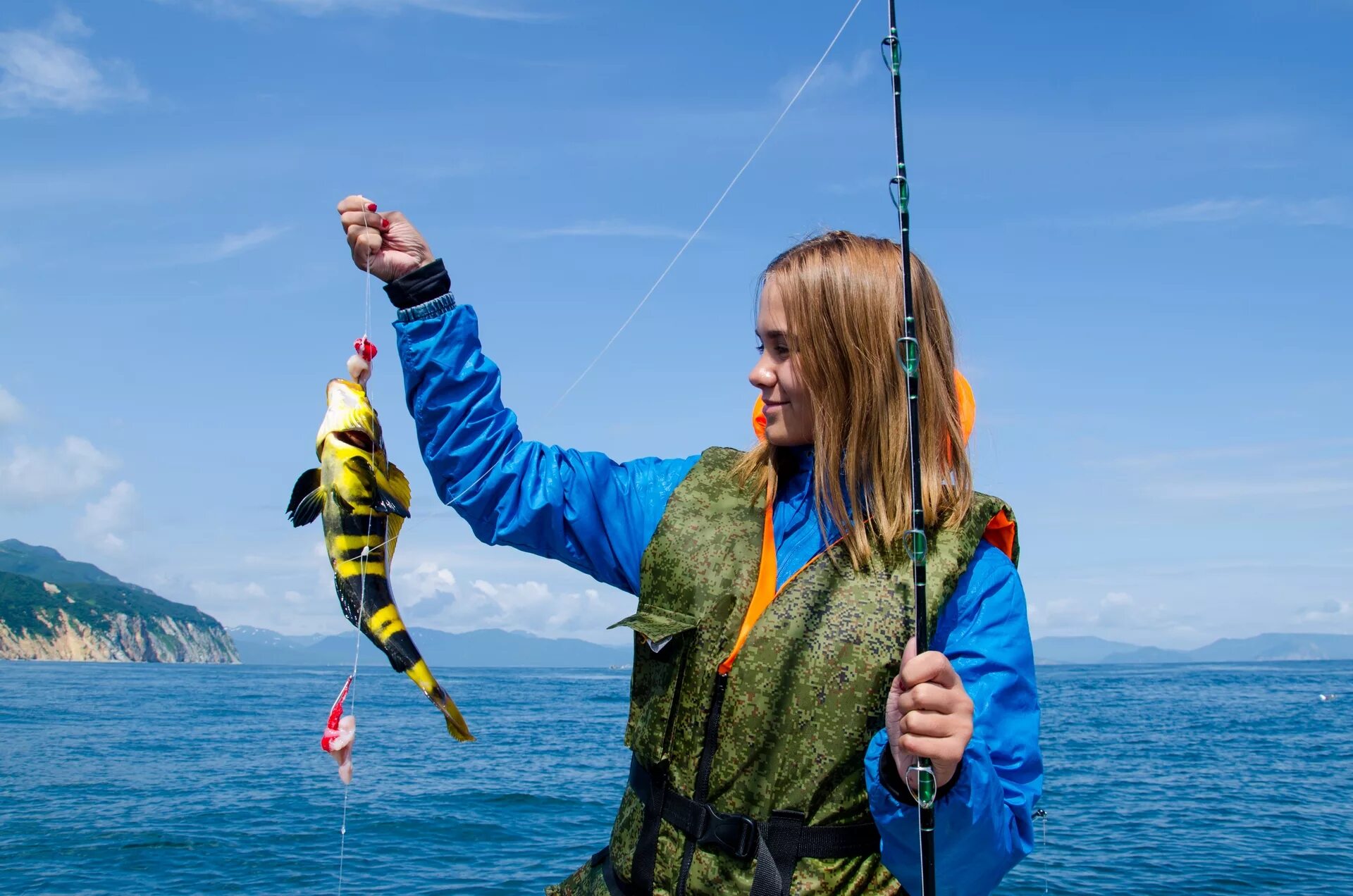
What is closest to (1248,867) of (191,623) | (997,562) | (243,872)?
(243,872)

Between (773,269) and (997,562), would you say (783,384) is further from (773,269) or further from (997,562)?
(997,562)

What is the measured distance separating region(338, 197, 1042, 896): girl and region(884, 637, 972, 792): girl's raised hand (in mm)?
109

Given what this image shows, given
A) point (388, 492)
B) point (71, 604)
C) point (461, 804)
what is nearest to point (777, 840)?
point (388, 492)

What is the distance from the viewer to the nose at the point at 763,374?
2.66 m

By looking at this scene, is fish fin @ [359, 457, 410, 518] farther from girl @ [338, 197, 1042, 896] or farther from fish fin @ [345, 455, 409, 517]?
girl @ [338, 197, 1042, 896]

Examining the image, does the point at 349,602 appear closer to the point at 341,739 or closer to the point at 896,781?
the point at 341,739

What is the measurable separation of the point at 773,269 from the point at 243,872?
604 inches

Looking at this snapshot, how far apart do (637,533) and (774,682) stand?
1.91 ft

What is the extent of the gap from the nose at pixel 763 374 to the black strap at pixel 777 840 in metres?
1.03

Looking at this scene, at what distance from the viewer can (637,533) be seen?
2.79m

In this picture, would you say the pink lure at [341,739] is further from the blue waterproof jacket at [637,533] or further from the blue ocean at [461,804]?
the blue ocean at [461,804]

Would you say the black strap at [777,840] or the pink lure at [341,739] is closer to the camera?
the black strap at [777,840]

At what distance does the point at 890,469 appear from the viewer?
2.59m

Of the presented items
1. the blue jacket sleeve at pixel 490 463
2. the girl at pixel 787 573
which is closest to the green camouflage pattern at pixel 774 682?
the girl at pixel 787 573
